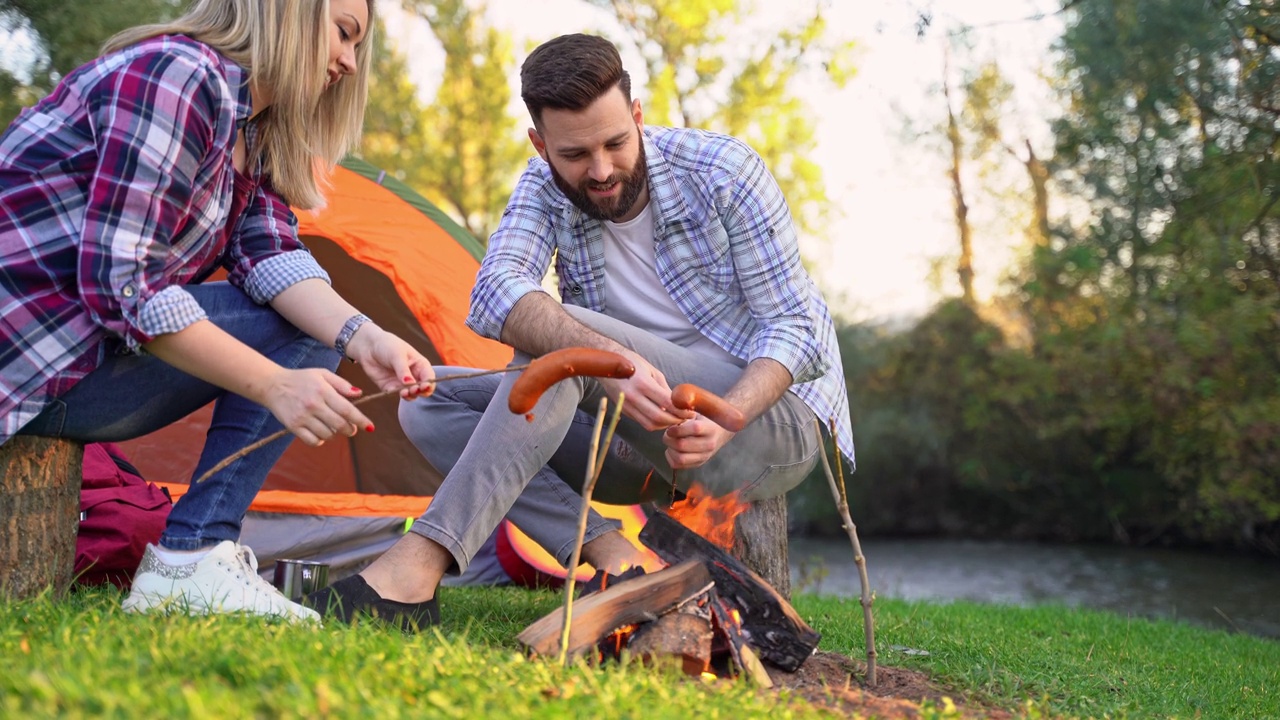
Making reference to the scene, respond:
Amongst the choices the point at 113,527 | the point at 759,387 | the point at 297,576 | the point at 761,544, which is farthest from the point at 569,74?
the point at 113,527

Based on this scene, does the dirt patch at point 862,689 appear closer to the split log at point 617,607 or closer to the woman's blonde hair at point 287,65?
the split log at point 617,607

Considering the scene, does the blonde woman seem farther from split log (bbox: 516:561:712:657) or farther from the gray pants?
split log (bbox: 516:561:712:657)

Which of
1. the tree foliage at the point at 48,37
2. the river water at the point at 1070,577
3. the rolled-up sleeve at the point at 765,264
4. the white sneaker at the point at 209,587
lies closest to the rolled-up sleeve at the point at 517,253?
the rolled-up sleeve at the point at 765,264

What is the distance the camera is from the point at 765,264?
9.74 ft

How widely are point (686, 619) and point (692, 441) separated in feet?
1.41

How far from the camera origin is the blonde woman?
2139 mm

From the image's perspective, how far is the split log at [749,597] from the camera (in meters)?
2.47

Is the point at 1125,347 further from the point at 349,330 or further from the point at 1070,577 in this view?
the point at 349,330

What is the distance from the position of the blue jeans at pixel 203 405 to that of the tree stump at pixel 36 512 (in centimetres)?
5

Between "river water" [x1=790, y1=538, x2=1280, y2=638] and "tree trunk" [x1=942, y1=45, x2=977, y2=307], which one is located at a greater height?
"tree trunk" [x1=942, y1=45, x2=977, y2=307]

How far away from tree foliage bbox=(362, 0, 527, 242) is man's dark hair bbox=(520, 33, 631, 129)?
1519 centimetres

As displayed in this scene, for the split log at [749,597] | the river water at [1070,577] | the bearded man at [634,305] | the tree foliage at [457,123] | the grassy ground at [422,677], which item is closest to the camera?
the grassy ground at [422,677]

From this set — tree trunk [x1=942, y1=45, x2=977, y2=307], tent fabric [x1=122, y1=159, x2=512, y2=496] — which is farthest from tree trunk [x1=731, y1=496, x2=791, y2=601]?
tree trunk [x1=942, y1=45, x2=977, y2=307]

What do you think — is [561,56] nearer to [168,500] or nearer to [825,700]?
[825,700]
